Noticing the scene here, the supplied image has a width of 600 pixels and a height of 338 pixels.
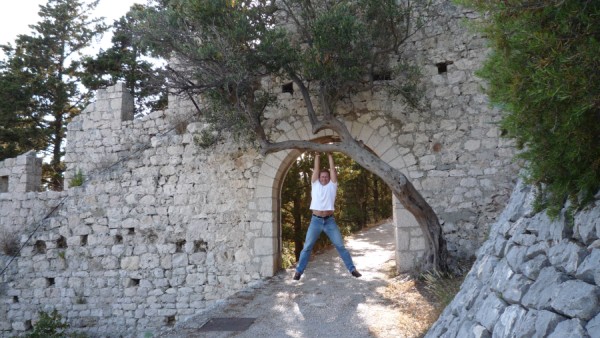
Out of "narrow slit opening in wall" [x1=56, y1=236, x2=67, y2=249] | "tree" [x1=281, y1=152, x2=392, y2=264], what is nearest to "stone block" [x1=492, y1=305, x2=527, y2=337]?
"tree" [x1=281, y1=152, x2=392, y2=264]

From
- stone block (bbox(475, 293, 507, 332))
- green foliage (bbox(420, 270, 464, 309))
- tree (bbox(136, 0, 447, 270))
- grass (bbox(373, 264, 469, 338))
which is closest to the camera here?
stone block (bbox(475, 293, 507, 332))

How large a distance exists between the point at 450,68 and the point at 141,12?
5.02 metres

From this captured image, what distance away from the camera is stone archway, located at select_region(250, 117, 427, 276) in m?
7.17

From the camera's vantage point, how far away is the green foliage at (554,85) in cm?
195

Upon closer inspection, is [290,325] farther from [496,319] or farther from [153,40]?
[153,40]

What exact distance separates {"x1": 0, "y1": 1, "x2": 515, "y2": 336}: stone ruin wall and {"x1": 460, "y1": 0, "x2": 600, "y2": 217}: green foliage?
15.9ft

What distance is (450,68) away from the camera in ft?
24.4

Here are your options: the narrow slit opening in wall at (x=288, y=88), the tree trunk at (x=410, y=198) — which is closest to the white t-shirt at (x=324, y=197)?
the tree trunk at (x=410, y=198)

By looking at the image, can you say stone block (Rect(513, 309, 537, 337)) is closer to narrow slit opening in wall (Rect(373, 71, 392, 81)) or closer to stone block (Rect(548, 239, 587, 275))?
stone block (Rect(548, 239, 587, 275))

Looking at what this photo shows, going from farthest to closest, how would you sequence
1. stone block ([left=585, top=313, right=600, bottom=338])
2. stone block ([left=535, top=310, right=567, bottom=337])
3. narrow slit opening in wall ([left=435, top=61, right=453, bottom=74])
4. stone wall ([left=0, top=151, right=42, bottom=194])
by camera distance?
stone wall ([left=0, top=151, right=42, bottom=194]) → narrow slit opening in wall ([left=435, top=61, right=453, bottom=74]) → stone block ([left=535, top=310, right=567, bottom=337]) → stone block ([left=585, top=313, right=600, bottom=338])

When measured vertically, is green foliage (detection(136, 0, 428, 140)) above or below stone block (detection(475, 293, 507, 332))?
above

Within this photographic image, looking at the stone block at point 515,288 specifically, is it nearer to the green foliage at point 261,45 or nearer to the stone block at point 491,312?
the stone block at point 491,312

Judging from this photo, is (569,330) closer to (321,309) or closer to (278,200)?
(321,309)

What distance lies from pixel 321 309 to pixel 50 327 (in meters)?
5.28
